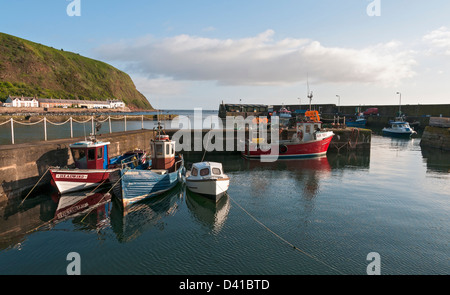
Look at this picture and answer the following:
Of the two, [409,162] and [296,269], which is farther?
[409,162]

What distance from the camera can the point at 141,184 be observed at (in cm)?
1819

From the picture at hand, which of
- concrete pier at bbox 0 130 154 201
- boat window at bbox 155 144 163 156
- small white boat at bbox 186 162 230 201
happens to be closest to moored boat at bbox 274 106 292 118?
boat window at bbox 155 144 163 156

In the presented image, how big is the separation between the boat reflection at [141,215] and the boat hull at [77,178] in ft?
7.34

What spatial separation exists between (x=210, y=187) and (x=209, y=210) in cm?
191

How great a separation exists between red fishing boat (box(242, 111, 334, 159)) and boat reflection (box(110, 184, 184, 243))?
18214 mm

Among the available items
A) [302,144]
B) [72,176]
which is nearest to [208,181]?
[72,176]

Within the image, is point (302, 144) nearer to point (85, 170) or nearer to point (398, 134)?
point (85, 170)

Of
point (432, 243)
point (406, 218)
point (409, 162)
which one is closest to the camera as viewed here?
→ point (432, 243)

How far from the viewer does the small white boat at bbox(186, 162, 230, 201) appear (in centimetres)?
1894

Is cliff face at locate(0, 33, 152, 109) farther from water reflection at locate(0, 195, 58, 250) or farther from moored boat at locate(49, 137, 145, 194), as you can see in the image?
water reflection at locate(0, 195, 58, 250)
